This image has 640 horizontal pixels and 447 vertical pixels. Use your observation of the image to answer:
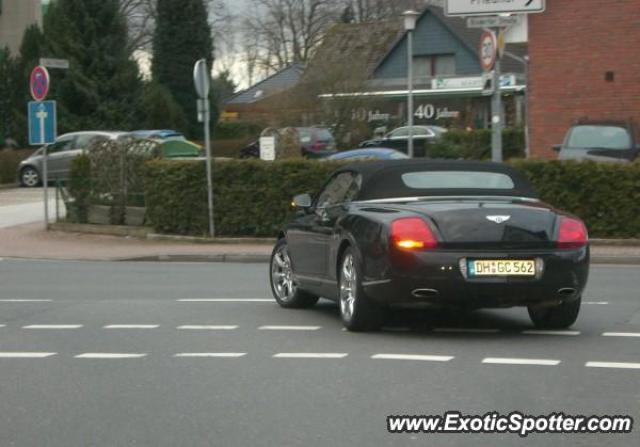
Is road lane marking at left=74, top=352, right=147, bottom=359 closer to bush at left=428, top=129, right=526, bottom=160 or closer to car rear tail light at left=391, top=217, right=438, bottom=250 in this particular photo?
car rear tail light at left=391, top=217, right=438, bottom=250

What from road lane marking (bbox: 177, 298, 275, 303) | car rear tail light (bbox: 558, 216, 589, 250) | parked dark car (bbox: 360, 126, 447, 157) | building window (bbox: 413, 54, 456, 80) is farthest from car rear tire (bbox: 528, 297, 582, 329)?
building window (bbox: 413, 54, 456, 80)

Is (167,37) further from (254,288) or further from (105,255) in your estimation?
(254,288)

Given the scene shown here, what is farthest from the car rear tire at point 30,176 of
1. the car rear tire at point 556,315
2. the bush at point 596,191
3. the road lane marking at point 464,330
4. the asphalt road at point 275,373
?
the car rear tire at point 556,315

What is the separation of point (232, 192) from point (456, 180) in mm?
11862

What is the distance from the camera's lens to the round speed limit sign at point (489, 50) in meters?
19.4

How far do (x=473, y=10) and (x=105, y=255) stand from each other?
707cm

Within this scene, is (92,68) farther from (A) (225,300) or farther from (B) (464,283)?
(B) (464,283)

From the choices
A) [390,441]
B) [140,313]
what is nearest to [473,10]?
[140,313]

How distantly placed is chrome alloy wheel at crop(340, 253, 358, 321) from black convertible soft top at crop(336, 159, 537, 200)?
2.24 ft

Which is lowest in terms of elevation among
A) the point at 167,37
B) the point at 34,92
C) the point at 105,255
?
the point at 105,255

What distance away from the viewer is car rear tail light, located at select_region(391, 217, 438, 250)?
10.2 metres

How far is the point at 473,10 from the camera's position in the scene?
19.5 m

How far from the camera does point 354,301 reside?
10.8 m

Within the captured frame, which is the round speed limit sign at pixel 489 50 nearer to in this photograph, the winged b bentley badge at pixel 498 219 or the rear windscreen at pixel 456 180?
the rear windscreen at pixel 456 180
